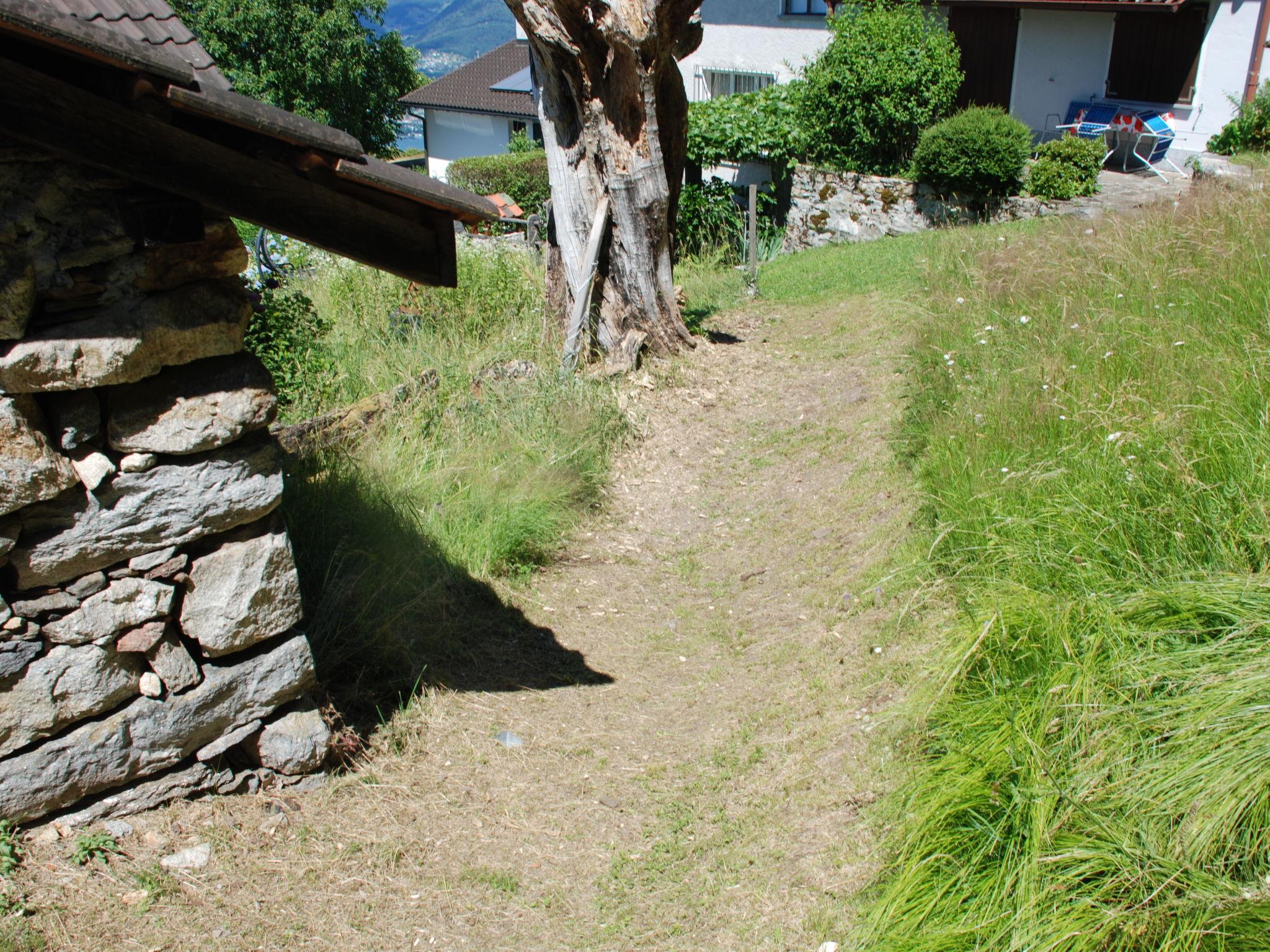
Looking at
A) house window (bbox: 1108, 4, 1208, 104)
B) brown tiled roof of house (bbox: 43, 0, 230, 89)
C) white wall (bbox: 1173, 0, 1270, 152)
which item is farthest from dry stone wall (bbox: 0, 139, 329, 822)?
house window (bbox: 1108, 4, 1208, 104)

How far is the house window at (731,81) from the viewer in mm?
21922

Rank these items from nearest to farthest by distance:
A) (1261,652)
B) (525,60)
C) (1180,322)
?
(1261,652) → (1180,322) → (525,60)

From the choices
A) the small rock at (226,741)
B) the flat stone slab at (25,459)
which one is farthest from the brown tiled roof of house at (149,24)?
the small rock at (226,741)

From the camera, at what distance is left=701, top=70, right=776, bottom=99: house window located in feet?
71.9

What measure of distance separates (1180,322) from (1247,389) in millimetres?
1097

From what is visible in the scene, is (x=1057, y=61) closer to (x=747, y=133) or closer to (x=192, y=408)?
(x=747, y=133)

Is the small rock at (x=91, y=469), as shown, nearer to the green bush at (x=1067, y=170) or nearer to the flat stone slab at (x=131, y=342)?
the flat stone slab at (x=131, y=342)

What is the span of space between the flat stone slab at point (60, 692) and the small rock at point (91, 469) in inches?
22.1

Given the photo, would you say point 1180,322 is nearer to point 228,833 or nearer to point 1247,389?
point 1247,389

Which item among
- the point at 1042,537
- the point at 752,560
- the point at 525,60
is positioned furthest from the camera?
the point at 525,60

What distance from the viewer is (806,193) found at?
16234 millimetres

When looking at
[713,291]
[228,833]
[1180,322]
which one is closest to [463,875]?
[228,833]

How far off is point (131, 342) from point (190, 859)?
1810mm

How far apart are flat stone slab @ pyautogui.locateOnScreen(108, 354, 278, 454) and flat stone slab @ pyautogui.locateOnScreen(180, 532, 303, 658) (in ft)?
1.33
